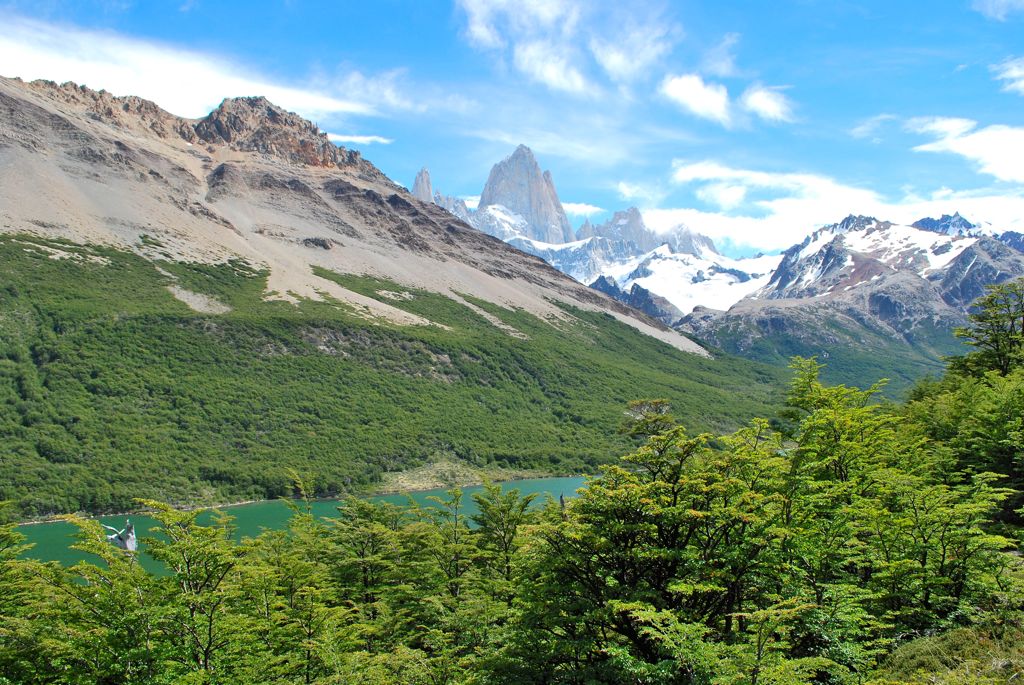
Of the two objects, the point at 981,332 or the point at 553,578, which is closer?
the point at 553,578

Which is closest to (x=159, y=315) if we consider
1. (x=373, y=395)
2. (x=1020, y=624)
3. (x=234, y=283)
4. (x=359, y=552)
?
(x=234, y=283)

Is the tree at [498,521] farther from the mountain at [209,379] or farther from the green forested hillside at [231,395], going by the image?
the mountain at [209,379]

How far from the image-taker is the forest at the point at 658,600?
16.2 m

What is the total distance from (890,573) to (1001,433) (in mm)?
14374

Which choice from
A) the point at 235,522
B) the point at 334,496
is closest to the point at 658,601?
the point at 235,522

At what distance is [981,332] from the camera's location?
1826 inches

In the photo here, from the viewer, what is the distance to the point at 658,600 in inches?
685

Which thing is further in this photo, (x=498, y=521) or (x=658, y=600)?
(x=498, y=521)

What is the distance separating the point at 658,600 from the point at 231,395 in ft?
433

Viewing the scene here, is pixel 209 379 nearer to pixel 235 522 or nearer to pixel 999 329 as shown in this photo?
pixel 235 522

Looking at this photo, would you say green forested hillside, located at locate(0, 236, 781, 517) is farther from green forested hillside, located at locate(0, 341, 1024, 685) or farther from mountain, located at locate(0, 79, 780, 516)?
green forested hillside, located at locate(0, 341, 1024, 685)

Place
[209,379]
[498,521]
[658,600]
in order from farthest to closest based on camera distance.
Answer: [209,379] → [498,521] → [658,600]

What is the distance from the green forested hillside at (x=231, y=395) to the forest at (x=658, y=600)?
8675 cm

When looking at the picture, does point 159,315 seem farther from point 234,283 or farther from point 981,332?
point 981,332
